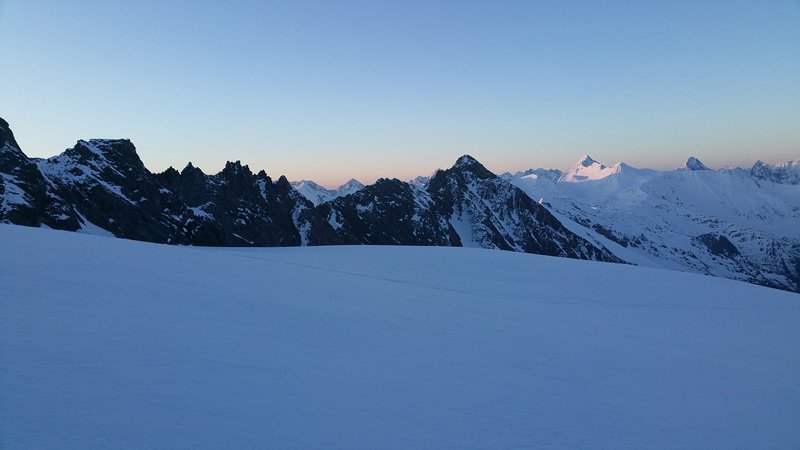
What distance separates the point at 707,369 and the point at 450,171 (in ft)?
622

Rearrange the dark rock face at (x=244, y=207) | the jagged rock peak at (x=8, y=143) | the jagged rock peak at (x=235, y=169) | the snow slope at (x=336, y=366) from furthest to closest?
the jagged rock peak at (x=235, y=169)
the dark rock face at (x=244, y=207)
the jagged rock peak at (x=8, y=143)
the snow slope at (x=336, y=366)

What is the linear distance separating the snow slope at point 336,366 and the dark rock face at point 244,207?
62.6 meters

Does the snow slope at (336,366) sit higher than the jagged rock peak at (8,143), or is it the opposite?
the jagged rock peak at (8,143)

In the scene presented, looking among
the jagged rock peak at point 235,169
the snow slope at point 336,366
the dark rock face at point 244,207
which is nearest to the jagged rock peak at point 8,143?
the dark rock face at point 244,207

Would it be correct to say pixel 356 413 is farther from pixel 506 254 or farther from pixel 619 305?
pixel 506 254

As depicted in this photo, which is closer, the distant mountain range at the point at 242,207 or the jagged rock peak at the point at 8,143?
the jagged rock peak at the point at 8,143

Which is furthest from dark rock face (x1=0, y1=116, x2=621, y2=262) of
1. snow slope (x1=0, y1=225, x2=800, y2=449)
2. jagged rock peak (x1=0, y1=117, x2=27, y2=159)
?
snow slope (x1=0, y1=225, x2=800, y2=449)

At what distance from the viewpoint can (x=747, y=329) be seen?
13.6 m

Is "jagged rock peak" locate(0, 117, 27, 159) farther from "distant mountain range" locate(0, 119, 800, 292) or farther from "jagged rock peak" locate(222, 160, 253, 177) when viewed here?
"jagged rock peak" locate(222, 160, 253, 177)

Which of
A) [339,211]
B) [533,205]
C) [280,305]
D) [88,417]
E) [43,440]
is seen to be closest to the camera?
[43,440]

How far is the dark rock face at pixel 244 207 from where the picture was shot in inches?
2650

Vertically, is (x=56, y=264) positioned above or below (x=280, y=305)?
above

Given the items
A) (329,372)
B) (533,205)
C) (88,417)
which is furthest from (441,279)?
(533,205)

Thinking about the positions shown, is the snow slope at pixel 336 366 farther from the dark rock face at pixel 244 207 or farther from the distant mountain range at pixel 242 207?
the dark rock face at pixel 244 207
